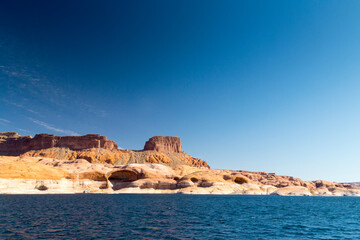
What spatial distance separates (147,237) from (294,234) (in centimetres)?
1621

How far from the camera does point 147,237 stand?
2461cm

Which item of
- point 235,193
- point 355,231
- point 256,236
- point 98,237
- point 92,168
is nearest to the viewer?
point 98,237

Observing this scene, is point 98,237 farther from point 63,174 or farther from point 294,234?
point 63,174

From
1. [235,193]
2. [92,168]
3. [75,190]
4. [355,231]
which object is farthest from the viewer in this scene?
[235,193]

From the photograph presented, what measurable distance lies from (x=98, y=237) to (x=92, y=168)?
102 m

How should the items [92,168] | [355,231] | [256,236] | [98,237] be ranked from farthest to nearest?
[92,168], [355,231], [256,236], [98,237]

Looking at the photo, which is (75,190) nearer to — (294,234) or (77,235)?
(77,235)

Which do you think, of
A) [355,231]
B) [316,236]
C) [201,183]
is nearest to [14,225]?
[316,236]

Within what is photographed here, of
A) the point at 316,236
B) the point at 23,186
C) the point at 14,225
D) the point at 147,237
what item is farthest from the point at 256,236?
the point at 23,186

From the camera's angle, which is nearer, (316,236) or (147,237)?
(147,237)

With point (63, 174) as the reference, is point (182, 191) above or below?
below

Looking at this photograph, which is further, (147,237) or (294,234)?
(294,234)

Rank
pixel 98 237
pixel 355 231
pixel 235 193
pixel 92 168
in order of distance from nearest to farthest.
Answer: pixel 98 237, pixel 355 231, pixel 92 168, pixel 235 193

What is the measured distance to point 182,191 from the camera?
120250 mm
